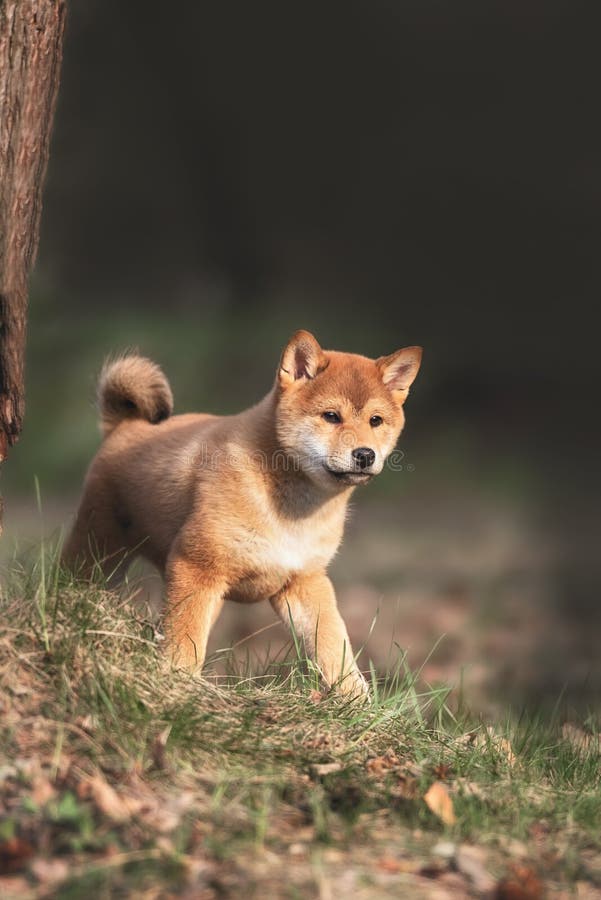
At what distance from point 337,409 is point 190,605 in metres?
0.93

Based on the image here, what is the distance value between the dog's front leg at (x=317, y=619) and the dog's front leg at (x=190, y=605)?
1.03 feet

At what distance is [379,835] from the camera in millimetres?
2703

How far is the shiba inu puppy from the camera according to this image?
13.2 feet

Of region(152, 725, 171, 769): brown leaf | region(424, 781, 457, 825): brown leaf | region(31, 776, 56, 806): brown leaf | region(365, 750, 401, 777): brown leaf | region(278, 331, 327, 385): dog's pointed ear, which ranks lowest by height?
region(365, 750, 401, 777): brown leaf

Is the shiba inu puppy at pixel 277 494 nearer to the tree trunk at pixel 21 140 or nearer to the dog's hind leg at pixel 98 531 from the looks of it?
the dog's hind leg at pixel 98 531

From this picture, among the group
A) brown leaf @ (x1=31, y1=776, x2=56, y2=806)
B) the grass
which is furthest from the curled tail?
brown leaf @ (x1=31, y1=776, x2=56, y2=806)

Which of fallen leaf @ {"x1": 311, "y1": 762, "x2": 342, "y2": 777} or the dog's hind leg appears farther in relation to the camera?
the dog's hind leg

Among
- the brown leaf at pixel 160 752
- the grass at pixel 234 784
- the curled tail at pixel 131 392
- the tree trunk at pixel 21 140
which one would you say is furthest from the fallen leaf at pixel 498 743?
the curled tail at pixel 131 392

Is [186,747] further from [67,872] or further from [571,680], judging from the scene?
[571,680]

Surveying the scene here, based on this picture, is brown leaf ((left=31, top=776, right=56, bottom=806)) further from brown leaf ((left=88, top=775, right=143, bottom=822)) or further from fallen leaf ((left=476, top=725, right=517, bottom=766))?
fallen leaf ((left=476, top=725, right=517, bottom=766))

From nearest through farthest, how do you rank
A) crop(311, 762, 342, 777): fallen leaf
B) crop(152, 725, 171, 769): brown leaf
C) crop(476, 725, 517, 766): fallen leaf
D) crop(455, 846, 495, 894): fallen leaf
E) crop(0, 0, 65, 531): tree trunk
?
1. crop(455, 846, 495, 894): fallen leaf
2. crop(152, 725, 171, 769): brown leaf
3. crop(311, 762, 342, 777): fallen leaf
4. crop(0, 0, 65, 531): tree trunk
5. crop(476, 725, 517, 766): fallen leaf

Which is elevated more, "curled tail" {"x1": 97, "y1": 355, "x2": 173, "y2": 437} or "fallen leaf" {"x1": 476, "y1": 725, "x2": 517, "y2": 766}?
"curled tail" {"x1": 97, "y1": 355, "x2": 173, "y2": 437}

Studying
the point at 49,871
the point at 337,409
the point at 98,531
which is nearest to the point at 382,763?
the point at 49,871

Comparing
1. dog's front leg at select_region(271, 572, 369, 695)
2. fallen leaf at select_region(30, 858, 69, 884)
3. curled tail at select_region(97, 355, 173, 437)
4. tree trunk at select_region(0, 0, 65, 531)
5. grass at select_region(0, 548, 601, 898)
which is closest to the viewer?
fallen leaf at select_region(30, 858, 69, 884)
